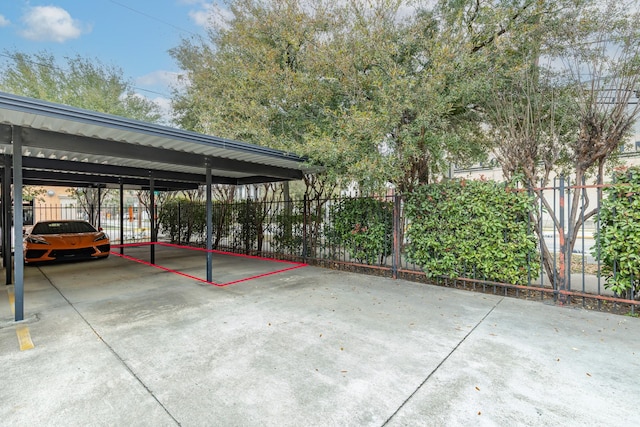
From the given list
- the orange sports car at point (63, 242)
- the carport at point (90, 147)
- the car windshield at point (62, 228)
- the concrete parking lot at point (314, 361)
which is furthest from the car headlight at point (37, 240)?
the concrete parking lot at point (314, 361)

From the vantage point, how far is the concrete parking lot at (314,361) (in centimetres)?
211

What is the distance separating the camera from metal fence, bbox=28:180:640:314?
14.9 ft

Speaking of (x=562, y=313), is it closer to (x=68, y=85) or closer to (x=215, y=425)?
(x=215, y=425)

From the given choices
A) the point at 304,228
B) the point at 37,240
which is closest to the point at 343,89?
the point at 304,228

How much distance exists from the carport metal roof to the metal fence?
1627 millimetres

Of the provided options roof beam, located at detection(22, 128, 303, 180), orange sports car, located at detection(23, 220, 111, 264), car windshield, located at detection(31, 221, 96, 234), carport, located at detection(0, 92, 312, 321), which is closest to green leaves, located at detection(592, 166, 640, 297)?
carport, located at detection(0, 92, 312, 321)

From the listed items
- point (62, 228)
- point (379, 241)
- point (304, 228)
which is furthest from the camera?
point (62, 228)

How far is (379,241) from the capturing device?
6492 millimetres

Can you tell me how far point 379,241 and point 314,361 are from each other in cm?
396

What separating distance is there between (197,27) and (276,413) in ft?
34.4

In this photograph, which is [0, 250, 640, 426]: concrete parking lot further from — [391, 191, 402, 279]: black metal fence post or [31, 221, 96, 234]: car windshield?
[31, 221, 96, 234]: car windshield

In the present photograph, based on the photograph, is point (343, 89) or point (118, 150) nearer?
point (118, 150)

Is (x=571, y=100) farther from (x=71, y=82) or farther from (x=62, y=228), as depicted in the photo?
(x=71, y=82)

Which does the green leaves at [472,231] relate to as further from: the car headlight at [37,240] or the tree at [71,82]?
the tree at [71,82]
